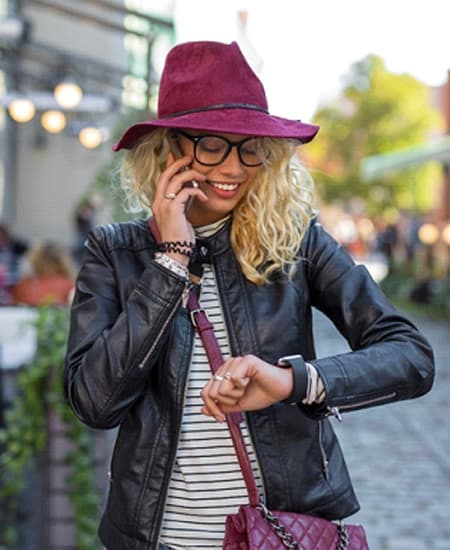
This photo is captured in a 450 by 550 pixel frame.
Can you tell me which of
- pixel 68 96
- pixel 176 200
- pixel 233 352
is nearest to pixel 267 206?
pixel 176 200

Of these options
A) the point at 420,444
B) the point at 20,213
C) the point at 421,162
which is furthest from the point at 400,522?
the point at 20,213

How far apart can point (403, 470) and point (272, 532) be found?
217 inches

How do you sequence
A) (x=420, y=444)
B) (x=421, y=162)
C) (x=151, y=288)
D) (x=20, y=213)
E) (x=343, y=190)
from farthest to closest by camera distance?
(x=343, y=190), (x=20, y=213), (x=421, y=162), (x=420, y=444), (x=151, y=288)

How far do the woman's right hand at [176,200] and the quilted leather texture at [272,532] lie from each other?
0.50 metres

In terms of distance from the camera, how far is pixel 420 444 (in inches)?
315

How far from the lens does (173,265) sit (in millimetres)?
1989

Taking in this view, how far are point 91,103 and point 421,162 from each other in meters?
7.27

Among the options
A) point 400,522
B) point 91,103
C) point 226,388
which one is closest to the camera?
point 226,388

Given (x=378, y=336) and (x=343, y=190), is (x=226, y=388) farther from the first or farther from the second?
(x=343, y=190)

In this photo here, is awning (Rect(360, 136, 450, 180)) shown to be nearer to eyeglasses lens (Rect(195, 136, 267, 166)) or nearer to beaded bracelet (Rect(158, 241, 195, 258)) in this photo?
eyeglasses lens (Rect(195, 136, 267, 166))

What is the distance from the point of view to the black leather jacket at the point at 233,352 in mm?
1937

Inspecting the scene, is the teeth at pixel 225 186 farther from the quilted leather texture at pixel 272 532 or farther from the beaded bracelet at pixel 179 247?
the quilted leather texture at pixel 272 532

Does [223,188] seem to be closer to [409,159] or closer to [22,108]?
[22,108]

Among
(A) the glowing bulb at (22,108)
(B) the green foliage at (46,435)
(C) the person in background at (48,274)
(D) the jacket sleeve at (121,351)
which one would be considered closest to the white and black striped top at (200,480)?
(D) the jacket sleeve at (121,351)
